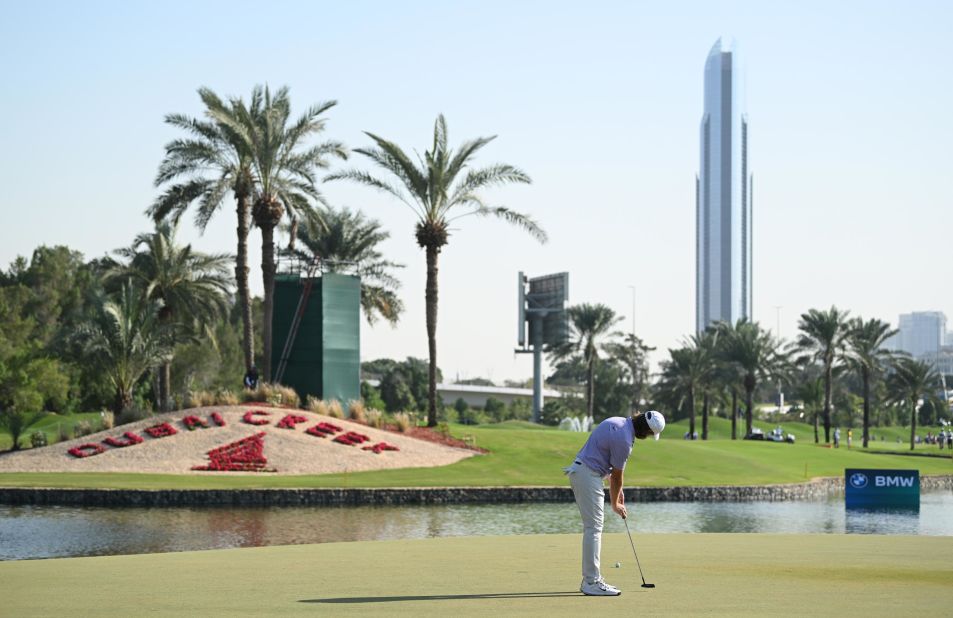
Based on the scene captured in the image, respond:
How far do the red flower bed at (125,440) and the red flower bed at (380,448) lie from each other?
25.2 ft

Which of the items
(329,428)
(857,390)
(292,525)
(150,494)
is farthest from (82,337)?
(857,390)

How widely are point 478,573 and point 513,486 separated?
23135 mm

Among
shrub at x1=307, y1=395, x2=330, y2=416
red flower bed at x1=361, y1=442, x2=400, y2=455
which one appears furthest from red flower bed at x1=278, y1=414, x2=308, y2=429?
red flower bed at x1=361, y1=442, x2=400, y2=455

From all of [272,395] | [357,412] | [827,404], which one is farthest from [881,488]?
[827,404]

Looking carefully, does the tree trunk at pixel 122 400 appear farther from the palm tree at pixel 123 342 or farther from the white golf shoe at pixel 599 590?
the white golf shoe at pixel 599 590

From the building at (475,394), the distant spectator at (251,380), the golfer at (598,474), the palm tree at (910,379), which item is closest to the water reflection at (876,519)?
the golfer at (598,474)

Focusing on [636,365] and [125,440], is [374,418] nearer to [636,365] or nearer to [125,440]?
[125,440]

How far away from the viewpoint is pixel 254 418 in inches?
1650

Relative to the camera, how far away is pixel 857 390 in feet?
553

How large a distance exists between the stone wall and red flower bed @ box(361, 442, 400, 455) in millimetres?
6843

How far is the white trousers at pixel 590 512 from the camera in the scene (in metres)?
11.4

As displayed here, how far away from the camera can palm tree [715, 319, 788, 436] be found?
270 ft

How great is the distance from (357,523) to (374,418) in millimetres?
17977

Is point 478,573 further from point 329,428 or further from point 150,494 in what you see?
point 329,428
